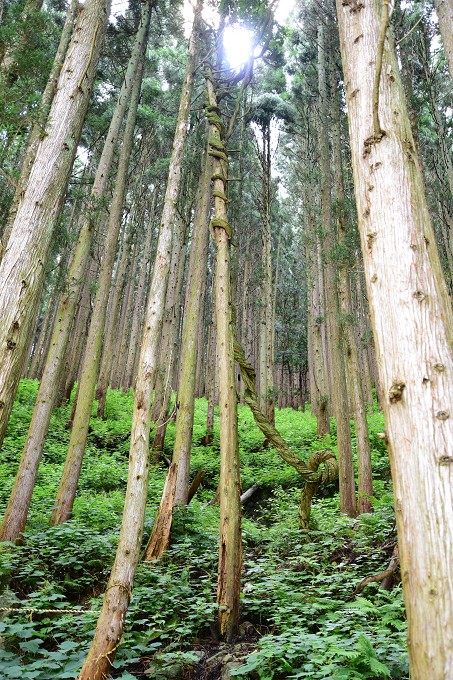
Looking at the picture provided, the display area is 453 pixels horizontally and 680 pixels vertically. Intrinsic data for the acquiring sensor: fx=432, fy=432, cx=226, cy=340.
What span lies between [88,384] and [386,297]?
264 inches

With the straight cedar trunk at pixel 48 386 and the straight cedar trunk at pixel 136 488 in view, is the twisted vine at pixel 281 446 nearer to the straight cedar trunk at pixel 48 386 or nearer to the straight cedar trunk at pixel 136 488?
the straight cedar trunk at pixel 136 488

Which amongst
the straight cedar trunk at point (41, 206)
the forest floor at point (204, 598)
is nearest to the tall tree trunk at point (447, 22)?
the straight cedar trunk at point (41, 206)

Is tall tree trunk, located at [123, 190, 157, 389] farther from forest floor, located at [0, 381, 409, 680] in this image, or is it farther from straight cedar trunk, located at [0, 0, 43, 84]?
forest floor, located at [0, 381, 409, 680]

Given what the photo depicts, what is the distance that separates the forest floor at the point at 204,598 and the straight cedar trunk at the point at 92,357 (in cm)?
48

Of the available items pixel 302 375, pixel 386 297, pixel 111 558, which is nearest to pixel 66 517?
pixel 111 558

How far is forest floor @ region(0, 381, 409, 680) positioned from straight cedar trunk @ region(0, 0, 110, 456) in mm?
1756

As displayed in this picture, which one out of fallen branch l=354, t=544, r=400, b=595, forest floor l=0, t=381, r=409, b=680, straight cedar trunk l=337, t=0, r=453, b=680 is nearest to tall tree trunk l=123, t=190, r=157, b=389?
forest floor l=0, t=381, r=409, b=680

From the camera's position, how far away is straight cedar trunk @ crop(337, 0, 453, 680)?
141cm

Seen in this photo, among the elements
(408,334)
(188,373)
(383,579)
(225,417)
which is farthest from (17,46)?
(383,579)

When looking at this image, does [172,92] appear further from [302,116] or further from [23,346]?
[23,346]

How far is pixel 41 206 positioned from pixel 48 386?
3.43 m

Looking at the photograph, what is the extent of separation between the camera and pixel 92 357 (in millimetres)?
7996

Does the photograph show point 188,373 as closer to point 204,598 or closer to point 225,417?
point 225,417

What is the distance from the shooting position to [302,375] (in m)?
31.1
